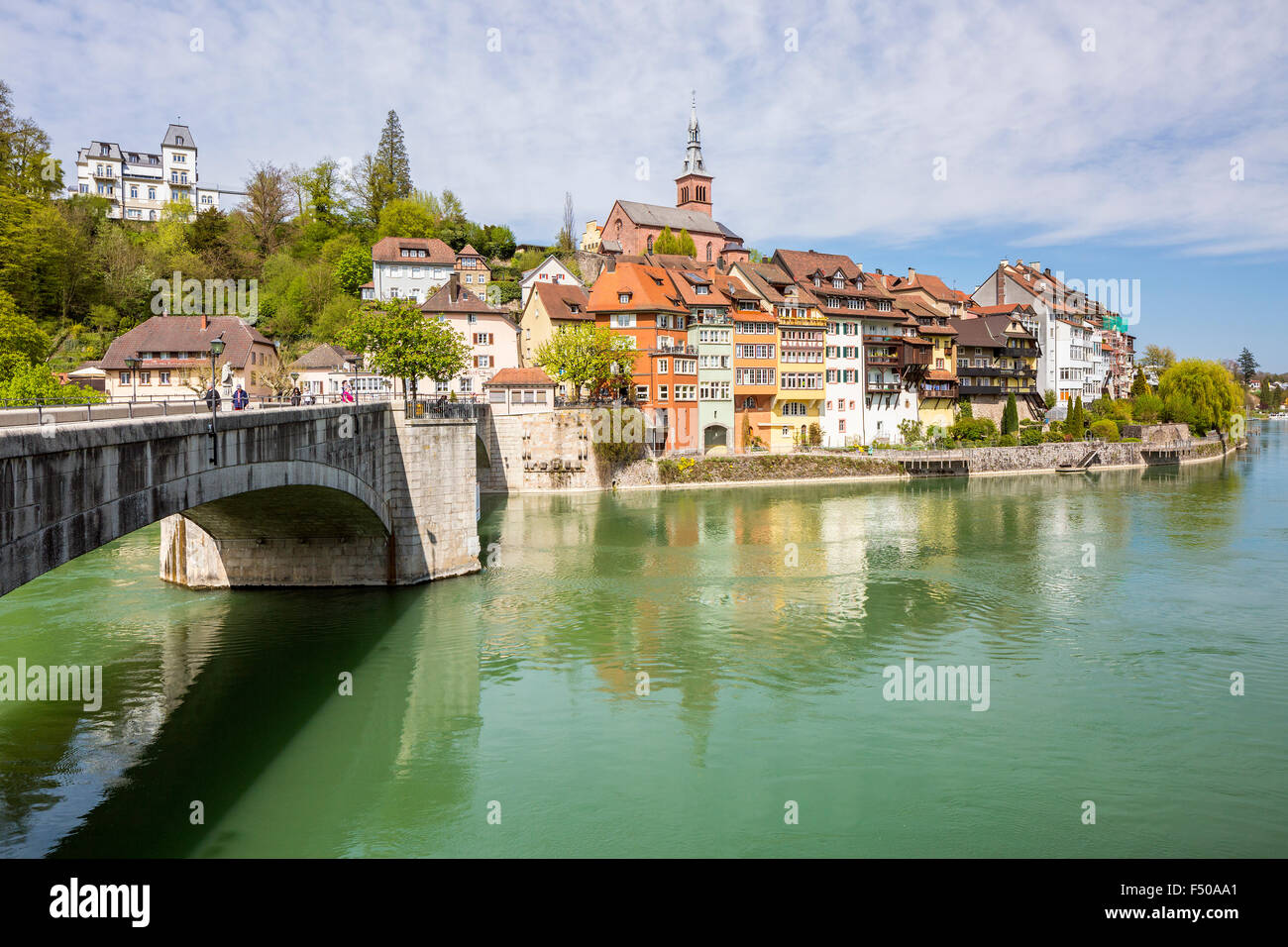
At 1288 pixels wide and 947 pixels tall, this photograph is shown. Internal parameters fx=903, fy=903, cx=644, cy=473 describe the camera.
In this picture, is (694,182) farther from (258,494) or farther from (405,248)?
(258,494)

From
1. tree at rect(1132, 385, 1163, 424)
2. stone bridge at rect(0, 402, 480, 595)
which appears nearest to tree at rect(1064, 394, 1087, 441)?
tree at rect(1132, 385, 1163, 424)

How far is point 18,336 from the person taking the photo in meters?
49.4

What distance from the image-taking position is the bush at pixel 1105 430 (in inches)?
3511

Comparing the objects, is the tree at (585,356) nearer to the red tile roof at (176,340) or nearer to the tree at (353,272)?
the red tile roof at (176,340)

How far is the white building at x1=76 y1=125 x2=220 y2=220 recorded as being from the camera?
4434 inches

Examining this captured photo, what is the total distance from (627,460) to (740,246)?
6417 centimetres

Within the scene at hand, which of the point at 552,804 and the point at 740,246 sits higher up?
the point at 740,246

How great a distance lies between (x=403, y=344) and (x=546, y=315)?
56.0ft

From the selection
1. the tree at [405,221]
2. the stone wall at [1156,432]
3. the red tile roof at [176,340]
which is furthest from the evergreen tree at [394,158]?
the stone wall at [1156,432]

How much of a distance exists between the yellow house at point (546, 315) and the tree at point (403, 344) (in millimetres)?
11581

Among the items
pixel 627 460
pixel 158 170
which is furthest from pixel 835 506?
pixel 158 170
